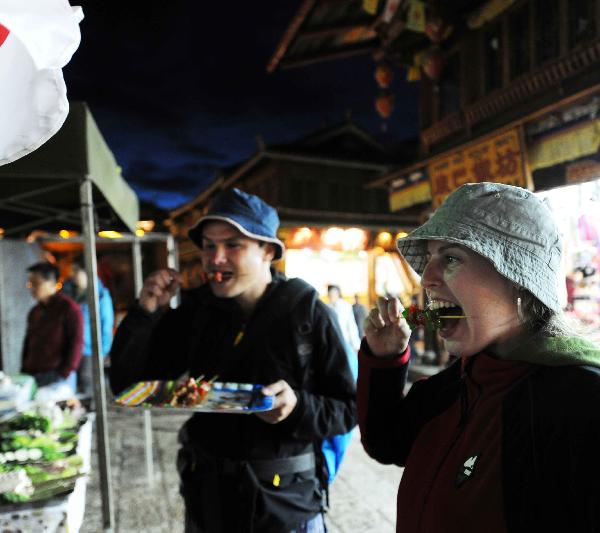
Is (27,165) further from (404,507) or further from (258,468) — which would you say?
(404,507)

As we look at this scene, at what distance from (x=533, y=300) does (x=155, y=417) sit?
24.2 ft

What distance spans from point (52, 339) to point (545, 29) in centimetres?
815

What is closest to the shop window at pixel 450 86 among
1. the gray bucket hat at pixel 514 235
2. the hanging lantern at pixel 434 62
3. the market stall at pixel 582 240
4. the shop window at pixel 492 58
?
the hanging lantern at pixel 434 62

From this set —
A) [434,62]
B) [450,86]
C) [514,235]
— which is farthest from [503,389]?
[450,86]

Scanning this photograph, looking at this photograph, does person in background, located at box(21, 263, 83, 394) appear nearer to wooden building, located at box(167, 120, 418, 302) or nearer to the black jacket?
the black jacket

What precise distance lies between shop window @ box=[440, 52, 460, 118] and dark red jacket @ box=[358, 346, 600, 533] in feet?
28.6

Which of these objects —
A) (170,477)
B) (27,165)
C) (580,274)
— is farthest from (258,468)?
(580,274)

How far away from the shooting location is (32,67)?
116cm

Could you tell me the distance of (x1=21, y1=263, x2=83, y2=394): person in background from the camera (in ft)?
16.8

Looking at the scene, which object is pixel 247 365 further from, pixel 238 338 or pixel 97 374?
pixel 97 374

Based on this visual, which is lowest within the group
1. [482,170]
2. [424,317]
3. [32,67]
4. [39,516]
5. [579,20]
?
[39,516]

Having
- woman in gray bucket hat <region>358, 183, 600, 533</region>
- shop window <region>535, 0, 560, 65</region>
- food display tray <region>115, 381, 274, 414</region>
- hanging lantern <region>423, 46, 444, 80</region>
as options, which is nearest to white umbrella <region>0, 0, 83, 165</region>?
woman in gray bucket hat <region>358, 183, 600, 533</region>

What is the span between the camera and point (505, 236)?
48.4 inches

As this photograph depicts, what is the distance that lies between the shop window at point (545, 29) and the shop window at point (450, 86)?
2023 mm
